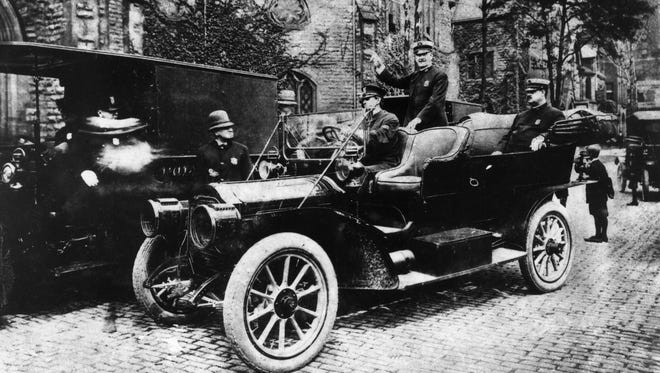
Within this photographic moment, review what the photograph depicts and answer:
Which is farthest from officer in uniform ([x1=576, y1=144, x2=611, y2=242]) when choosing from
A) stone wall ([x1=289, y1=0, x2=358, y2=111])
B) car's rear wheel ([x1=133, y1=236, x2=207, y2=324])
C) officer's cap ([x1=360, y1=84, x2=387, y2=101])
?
stone wall ([x1=289, y1=0, x2=358, y2=111])

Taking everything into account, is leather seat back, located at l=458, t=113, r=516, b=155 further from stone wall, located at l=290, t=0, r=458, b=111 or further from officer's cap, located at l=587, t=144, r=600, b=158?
stone wall, located at l=290, t=0, r=458, b=111

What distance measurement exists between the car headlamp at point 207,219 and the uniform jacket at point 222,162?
2148 mm

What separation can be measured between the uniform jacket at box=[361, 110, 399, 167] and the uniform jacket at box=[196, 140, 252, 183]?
1.64 metres

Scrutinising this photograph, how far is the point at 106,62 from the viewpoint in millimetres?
6211

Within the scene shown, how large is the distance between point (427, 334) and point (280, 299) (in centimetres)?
132

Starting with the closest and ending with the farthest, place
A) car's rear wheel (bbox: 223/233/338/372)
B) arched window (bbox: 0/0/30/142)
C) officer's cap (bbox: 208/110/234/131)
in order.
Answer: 1. car's rear wheel (bbox: 223/233/338/372)
2. officer's cap (bbox: 208/110/234/131)
3. arched window (bbox: 0/0/30/142)

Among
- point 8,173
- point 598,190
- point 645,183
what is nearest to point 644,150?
point 645,183

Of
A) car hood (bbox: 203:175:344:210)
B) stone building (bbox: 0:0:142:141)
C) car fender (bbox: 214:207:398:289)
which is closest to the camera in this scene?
car hood (bbox: 203:175:344:210)

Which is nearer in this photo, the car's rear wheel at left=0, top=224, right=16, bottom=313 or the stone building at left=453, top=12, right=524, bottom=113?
the car's rear wheel at left=0, top=224, right=16, bottom=313

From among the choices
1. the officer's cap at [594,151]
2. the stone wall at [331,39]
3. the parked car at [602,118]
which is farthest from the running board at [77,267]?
the stone wall at [331,39]

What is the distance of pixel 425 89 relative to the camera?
6258mm

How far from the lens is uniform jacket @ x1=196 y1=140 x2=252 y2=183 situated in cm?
614

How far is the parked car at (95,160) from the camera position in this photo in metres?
5.31

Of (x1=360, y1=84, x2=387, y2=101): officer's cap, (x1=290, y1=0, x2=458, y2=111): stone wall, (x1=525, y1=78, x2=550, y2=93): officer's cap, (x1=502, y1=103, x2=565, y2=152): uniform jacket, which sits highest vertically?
(x1=290, y1=0, x2=458, y2=111): stone wall
